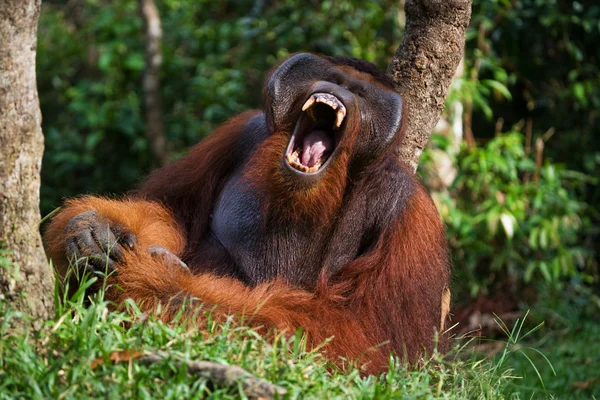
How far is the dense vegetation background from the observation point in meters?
6.85

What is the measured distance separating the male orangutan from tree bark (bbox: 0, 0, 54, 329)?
0.66m

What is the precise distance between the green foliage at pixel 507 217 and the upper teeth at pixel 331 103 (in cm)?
301

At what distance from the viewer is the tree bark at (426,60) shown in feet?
13.6

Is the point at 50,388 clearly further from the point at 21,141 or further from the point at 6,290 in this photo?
the point at 21,141

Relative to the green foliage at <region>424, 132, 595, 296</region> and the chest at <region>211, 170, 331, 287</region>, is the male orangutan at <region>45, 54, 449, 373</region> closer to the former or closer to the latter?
the chest at <region>211, 170, 331, 287</region>

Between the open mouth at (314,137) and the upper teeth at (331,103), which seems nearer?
the upper teeth at (331,103)

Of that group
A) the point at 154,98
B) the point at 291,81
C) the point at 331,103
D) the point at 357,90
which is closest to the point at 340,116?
the point at 331,103

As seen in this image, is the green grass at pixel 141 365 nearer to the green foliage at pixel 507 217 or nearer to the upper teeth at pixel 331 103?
the upper teeth at pixel 331 103

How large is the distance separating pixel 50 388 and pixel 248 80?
684 centimetres

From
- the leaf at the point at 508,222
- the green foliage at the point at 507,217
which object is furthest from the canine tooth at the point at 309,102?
the leaf at the point at 508,222

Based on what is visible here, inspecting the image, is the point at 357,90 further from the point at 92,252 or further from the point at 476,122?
the point at 476,122

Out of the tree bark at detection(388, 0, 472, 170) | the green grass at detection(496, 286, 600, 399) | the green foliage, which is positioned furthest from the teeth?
the green foliage

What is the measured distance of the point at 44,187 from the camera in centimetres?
967

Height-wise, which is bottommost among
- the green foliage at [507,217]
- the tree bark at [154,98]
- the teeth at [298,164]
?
the green foliage at [507,217]
